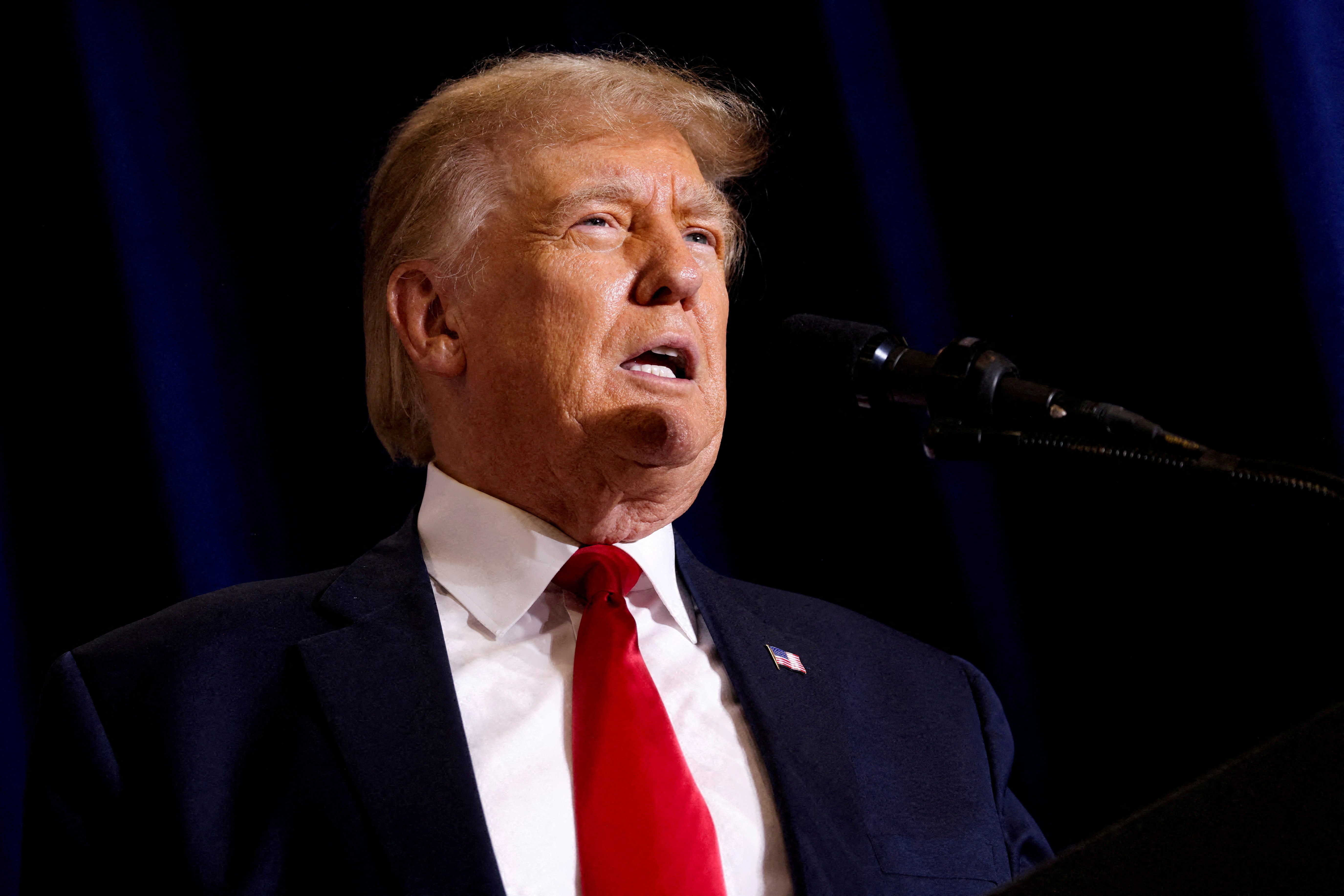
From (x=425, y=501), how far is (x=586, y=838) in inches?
22.9

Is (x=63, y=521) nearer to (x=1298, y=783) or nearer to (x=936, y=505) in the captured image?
(x=936, y=505)

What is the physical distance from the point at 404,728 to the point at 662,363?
600 millimetres

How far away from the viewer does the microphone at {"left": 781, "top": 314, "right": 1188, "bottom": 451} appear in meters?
0.95

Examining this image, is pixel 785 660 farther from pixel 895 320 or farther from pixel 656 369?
pixel 895 320

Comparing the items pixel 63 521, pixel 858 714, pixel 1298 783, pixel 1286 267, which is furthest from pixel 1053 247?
pixel 63 521

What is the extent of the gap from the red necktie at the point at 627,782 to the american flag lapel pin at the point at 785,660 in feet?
0.68

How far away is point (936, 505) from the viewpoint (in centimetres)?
210

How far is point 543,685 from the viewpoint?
1.46 meters

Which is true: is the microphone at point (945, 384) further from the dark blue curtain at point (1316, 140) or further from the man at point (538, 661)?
the dark blue curtain at point (1316, 140)

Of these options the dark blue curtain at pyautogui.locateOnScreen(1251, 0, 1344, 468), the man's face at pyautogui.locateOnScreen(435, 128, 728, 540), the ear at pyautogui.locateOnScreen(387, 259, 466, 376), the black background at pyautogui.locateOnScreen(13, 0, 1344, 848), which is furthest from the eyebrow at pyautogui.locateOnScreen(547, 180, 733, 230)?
the dark blue curtain at pyautogui.locateOnScreen(1251, 0, 1344, 468)

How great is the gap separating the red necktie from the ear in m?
0.41

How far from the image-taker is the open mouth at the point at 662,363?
5.27 ft

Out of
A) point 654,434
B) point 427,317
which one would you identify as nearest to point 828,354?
point 654,434

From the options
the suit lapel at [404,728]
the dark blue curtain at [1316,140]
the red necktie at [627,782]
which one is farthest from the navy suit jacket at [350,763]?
the dark blue curtain at [1316,140]
